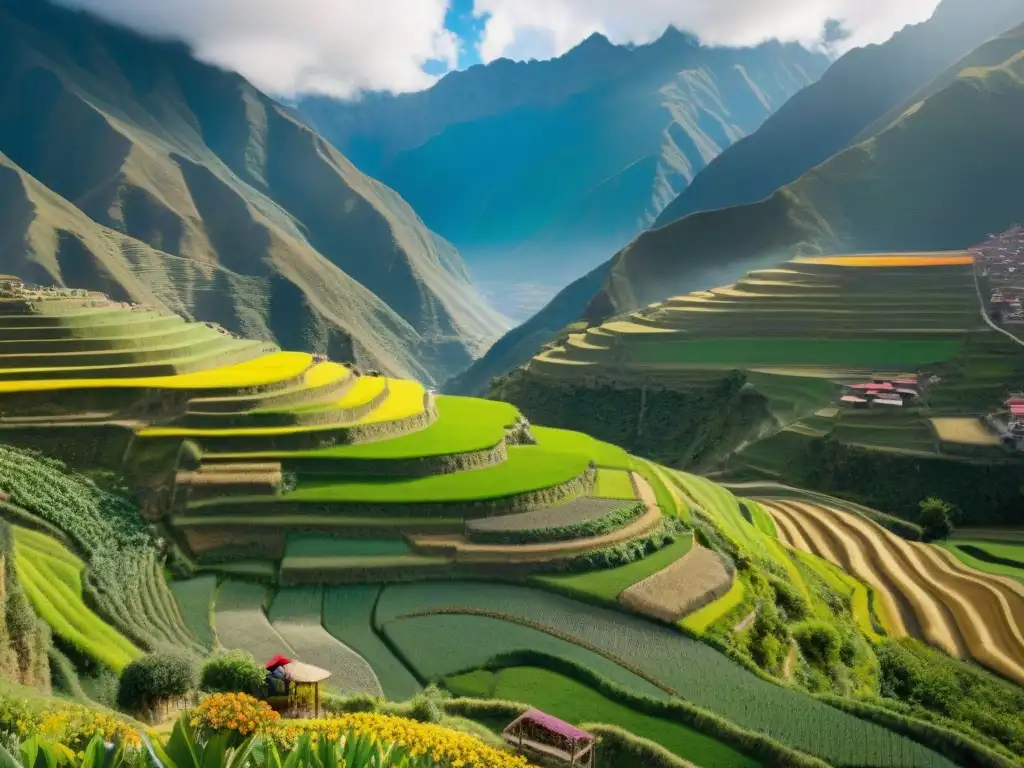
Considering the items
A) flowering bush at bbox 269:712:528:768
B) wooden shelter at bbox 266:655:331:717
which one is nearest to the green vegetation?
wooden shelter at bbox 266:655:331:717

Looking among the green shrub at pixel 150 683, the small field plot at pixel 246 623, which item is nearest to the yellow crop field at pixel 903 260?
the small field plot at pixel 246 623

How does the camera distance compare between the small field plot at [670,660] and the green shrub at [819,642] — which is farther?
the green shrub at [819,642]

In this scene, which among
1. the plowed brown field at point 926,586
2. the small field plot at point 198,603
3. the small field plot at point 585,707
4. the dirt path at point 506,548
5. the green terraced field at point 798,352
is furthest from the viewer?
the green terraced field at point 798,352

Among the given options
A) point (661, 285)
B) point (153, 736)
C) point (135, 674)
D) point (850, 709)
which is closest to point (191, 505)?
point (135, 674)

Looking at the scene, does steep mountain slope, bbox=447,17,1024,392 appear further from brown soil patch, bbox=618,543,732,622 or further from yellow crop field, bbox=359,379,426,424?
brown soil patch, bbox=618,543,732,622

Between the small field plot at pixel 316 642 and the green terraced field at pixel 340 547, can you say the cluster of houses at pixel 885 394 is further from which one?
the small field plot at pixel 316 642

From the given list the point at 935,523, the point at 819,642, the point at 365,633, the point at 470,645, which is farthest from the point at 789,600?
the point at 935,523
